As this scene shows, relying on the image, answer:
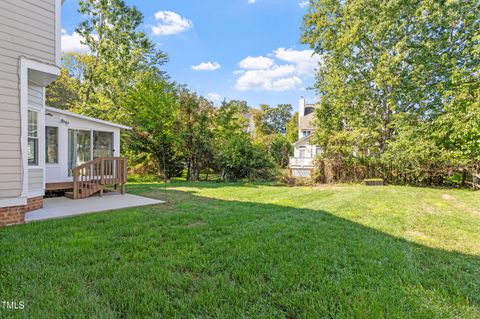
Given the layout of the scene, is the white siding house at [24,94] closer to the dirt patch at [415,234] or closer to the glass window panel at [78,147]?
the glass window panel at [78,147]

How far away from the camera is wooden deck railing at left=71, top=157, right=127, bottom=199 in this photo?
25.0 feet

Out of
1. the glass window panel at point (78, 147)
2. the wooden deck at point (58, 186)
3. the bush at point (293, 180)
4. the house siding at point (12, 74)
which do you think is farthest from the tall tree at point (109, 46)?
the house siding at point (12, 74)

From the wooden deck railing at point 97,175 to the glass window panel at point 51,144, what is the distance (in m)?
1.03

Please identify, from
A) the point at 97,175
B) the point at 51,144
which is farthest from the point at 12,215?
the point at 51,144

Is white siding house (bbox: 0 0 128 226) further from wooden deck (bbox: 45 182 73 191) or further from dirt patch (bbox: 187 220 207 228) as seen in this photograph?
dirt patch (bbox: 187 220 207 228)

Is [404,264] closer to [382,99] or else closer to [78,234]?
[78,234]

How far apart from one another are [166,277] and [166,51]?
67.1 ft

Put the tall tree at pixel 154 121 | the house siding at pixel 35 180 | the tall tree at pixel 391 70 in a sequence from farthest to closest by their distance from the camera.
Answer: the tall tree at pixel 154 121, the tall tree at pixel 391 70, the house siding at pixel 35 180

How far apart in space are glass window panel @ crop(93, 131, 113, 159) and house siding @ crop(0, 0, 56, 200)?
462 cm

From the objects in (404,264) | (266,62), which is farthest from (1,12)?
(266,62)

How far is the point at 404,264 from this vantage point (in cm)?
308

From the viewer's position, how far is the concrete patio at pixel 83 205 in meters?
5.45

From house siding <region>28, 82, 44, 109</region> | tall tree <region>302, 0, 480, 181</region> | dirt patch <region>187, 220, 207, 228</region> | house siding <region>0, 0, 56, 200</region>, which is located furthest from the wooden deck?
tall tree <region>302, 0, 480, 181</region>

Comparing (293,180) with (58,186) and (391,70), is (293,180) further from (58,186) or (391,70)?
(58,186)
